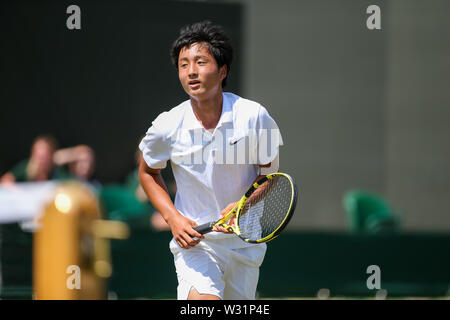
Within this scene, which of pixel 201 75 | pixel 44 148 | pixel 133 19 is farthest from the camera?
pixel 133 19

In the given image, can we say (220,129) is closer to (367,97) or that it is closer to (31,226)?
(31,226)

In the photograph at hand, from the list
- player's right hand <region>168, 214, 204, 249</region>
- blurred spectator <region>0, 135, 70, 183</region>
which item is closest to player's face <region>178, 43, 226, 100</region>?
player's right hand <region>168, 214, 204, 249</region>

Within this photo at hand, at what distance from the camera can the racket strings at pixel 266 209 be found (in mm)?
3375

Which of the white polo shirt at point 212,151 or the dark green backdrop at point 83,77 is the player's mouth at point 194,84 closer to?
the white polo shirt at point 212,151

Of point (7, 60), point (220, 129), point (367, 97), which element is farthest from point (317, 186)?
point (220, 129)

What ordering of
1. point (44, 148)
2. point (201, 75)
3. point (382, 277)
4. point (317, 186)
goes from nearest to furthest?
point (201, 75)
point (44, 148)
point (382, 277)
point (317, 186)

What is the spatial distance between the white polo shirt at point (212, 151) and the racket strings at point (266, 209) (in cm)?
11

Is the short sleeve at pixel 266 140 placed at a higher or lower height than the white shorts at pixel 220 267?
higher

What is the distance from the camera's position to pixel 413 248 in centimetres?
813

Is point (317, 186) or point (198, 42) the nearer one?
point (198, 42)

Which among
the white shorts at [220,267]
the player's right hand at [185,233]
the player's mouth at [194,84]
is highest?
the player's mouth at [194,84]

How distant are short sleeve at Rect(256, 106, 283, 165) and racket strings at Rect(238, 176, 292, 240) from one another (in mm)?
114

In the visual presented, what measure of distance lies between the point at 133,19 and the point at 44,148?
3.15 m

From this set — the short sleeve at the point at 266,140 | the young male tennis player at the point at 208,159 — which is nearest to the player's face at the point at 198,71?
the young male tennis player at the point at 208,159
